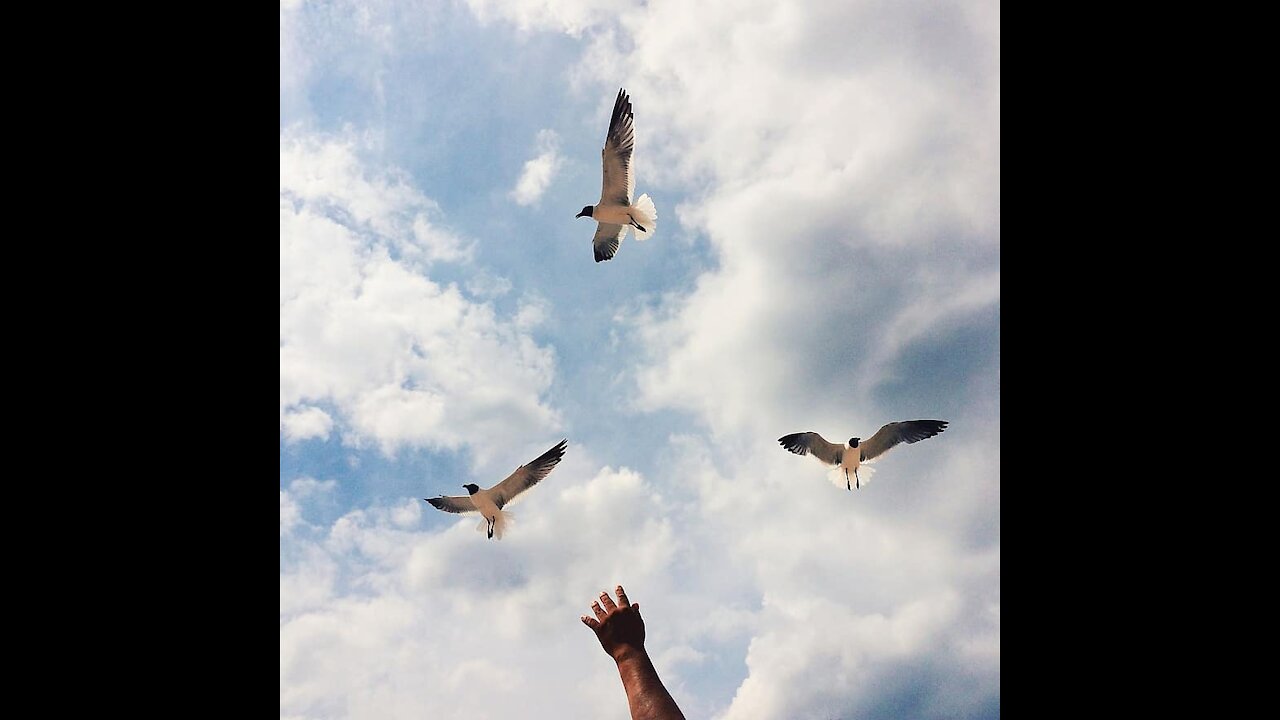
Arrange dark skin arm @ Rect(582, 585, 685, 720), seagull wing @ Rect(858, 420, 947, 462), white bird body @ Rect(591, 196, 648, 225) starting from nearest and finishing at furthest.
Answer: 1. dark skin arm @ Rect(582, 585, 685, 720)
2. white bird body @ Rect(591, 196, 648, 225)
3. seagull wing @ Rect(858, 420, 947, 462)

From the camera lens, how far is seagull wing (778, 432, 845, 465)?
1052 centimetres

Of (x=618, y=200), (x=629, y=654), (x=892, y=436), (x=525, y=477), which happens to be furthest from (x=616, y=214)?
(x=629, y=654)

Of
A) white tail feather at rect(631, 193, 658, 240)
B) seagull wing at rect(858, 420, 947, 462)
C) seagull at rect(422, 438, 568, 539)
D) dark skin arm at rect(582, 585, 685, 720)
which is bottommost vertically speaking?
dark skin arm at rect(582, 585, 685, 720)

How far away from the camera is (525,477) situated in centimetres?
1048

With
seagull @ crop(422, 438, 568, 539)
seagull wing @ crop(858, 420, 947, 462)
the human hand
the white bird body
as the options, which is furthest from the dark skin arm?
the white bird body

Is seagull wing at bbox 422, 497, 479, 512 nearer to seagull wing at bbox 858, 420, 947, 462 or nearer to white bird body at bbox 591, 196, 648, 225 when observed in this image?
white bird body at bbox 591, 196, 648, 225

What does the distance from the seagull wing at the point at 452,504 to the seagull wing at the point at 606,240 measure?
311 centimetres

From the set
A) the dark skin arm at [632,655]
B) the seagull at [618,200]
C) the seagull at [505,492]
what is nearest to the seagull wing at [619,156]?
the seagull at [618,200]

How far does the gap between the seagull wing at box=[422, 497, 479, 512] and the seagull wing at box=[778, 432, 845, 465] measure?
361cm

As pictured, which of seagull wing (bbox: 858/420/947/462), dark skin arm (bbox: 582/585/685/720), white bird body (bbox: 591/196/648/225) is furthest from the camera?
seagull wing (bbox: 858/420/947/462)

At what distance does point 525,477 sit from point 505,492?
0.91 ft

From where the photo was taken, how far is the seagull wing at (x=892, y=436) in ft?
34.3

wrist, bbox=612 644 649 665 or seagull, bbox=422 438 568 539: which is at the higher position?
seagull, bbox=422 438 568 539
